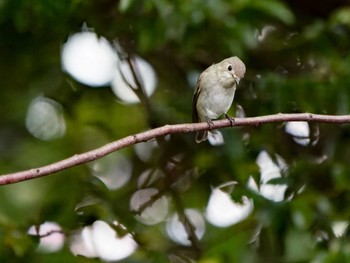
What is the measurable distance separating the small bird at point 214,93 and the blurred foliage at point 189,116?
18 centimetres

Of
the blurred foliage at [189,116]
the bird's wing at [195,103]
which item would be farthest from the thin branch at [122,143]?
the bird's wing at [195,103]

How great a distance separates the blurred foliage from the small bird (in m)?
0.18

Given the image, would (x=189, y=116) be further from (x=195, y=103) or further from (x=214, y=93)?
(x=214, y=93)

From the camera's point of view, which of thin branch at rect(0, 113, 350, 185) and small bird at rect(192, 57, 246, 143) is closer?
thin branch at rect(0, 113, 350, 185)

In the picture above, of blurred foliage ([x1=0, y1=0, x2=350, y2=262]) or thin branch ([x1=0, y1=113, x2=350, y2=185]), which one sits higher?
thin branch ([x1=0, y1=113, x2=350, y2=185])

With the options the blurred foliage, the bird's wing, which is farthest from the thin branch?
the bird's wing

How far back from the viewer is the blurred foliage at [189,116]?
4.14 meters

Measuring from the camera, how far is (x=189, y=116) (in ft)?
15.1

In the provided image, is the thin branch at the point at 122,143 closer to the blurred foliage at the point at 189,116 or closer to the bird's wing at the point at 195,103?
the blurred foliage at the point at 189,116

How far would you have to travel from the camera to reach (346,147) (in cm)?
494

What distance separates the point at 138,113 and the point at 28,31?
77 cm

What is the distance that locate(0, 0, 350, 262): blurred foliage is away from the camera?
414cm

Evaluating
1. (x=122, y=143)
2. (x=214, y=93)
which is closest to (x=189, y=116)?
(x=214, y=93)

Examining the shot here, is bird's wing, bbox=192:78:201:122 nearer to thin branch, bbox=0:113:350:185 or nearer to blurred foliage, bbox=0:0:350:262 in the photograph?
blurred foliage, bbox=0:0:350:262
